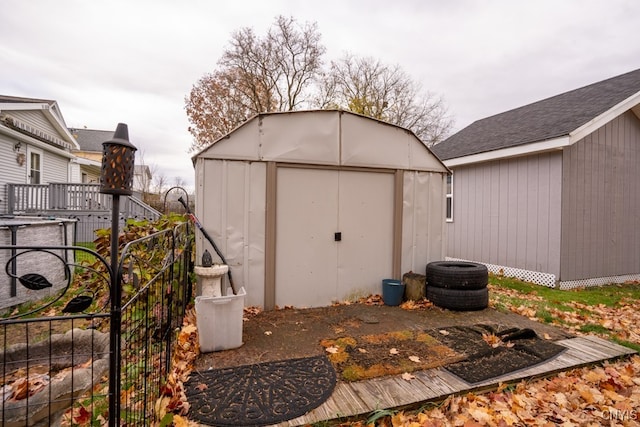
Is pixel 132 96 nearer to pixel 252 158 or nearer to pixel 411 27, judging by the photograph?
pixel 411 27

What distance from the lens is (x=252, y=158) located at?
4.36 metres

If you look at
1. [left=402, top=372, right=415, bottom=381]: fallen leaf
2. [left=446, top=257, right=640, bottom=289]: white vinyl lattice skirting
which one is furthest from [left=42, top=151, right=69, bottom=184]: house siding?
[left=446, top=257, right=640, bottom=289]: white vinyl lattice skirting

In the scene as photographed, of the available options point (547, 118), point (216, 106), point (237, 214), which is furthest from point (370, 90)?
point (237, 214)

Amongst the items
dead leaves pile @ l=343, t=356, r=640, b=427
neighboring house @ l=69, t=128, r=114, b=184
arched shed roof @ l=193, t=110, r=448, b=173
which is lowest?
dead leaves pile @ l=343, t=356, r=640, b=427

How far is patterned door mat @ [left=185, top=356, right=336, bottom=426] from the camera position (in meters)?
2.16

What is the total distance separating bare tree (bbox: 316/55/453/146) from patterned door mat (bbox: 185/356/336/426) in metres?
18.4

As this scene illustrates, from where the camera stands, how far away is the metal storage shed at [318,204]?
429cm

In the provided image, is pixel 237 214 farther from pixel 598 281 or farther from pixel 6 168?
pixel 6 168

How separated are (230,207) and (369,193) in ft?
7.42

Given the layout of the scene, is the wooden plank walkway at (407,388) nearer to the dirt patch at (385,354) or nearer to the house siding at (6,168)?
the dirt patch at (385,354)

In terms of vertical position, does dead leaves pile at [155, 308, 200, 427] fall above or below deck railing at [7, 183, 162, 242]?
below

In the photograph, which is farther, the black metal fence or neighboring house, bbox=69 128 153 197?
neighboring house, bbox=69 128 153 197

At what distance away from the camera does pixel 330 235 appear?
4.83m

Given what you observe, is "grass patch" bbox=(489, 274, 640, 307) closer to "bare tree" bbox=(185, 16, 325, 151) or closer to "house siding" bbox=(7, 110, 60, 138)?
"bare tree" bbox=(185, 16, 325, 151)
